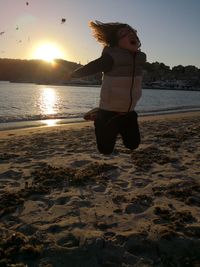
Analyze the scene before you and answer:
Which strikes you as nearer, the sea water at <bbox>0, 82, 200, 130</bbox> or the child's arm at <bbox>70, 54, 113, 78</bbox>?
the child's arm at <bbox>70, 54, 113, 78</bbox>

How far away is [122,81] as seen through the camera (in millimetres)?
5590

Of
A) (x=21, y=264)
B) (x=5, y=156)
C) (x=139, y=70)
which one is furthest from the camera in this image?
(x=5, y=156)

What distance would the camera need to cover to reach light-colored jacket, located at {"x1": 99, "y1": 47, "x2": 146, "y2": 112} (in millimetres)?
5531

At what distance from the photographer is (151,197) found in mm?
7109

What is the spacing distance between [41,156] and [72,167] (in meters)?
1.86

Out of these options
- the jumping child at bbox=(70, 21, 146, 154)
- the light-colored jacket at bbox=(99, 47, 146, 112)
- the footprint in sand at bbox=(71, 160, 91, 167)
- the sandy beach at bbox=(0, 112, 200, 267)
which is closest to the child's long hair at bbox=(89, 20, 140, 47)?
the jumping child at bbox=(70, 21, 146, 154)

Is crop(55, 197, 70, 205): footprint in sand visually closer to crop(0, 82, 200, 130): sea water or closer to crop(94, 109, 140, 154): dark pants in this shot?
crop(94, 109, 140, 154): dark pants

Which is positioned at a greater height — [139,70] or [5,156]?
[139,70]

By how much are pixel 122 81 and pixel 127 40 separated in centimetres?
59

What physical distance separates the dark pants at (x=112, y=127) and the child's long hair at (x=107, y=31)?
1.04m

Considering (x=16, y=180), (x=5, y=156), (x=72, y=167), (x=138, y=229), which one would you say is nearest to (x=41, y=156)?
(x=5, y=156)

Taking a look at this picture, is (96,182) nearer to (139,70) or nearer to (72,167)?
(72,167)

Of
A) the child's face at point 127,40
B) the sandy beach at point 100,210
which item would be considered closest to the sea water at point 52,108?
the sandy beach at point 100,210

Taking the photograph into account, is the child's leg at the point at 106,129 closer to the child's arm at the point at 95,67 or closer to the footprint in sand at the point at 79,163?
the child's arm at the point at 95,67
